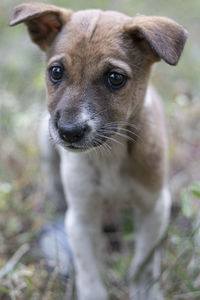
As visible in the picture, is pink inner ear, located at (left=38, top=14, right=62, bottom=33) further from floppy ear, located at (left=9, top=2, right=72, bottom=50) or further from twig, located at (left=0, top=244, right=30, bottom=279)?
twig, located at (left=0, top=244, right=30, bottom=279)

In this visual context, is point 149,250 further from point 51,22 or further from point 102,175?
point 51,22

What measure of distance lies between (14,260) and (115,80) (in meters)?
2.43

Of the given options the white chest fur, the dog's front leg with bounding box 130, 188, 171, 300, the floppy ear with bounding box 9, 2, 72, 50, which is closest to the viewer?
the floppy ear with bounding box 9, 2, 72, 50

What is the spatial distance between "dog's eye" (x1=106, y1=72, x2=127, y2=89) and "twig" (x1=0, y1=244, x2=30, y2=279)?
2.07m

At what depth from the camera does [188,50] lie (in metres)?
9.59

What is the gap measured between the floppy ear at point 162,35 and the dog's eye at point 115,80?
351 mm

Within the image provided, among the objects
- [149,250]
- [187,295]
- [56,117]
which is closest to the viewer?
[56,117]

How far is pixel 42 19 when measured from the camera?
4293mm

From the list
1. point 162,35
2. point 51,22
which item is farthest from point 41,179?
point 162,35

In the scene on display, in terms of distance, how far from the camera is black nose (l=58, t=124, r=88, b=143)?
11.7 ft

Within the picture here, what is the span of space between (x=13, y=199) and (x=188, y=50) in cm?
537

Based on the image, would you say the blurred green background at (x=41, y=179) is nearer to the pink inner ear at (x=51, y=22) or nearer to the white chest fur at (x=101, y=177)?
the white chest fur at (x=101, y=177)

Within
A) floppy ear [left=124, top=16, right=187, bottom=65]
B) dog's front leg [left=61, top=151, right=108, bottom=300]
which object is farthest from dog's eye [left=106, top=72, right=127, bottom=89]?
dog's front leg [left=61, top=151, right=108, bottom=300]

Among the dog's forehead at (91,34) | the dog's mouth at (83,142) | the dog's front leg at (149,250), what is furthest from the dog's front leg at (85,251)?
the dog's forehead at (91,34)
